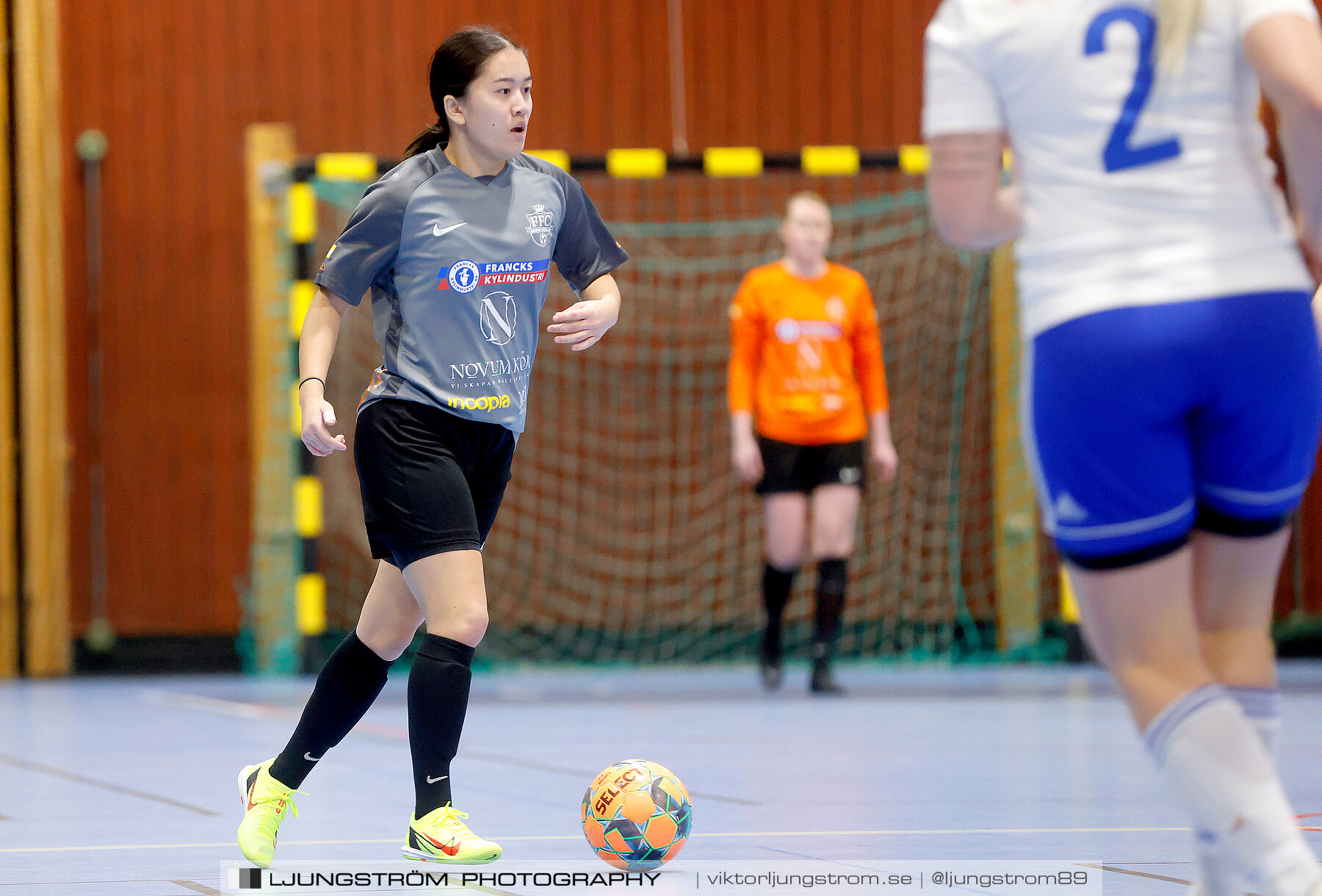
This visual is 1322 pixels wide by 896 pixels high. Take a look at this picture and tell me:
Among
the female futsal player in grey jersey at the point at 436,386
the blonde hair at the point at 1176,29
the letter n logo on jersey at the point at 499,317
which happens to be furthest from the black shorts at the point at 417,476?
the blonde hair at the point at 1176,29

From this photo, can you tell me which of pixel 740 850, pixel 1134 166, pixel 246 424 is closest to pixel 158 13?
pixel 246 424

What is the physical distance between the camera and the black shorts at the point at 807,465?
6.41 m

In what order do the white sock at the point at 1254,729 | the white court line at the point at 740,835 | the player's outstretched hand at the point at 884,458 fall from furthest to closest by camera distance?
the player's outstretched hand at the point at 884,458 < the white court line at the point at 740,835 < the white sock at the point at 1254,729

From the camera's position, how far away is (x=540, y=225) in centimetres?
294

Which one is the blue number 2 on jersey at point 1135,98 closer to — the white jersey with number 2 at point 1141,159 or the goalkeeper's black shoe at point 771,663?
the white jersey with number 2 at point 1141,159

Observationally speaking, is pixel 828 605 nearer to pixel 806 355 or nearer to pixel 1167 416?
pixel 806 355

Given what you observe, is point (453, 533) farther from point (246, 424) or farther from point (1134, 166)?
point (246, 424)

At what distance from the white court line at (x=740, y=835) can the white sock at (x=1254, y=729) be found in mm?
1178

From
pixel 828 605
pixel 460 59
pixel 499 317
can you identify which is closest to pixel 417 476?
pixel 499 317

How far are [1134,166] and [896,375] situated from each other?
22.1ft

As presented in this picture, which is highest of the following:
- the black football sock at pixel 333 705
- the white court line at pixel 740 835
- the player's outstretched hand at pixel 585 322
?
the player's outstretched hand at pixel 585 322

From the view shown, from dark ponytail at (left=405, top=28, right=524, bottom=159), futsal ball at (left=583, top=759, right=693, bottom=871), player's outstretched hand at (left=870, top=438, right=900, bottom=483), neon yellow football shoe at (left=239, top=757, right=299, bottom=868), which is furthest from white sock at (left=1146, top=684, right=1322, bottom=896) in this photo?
player's outstretched hand at (left=870, top=438, right=900, bottom=483)

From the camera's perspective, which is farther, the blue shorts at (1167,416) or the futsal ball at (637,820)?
the futsal ball at (637,820)

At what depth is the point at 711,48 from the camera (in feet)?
28.1
